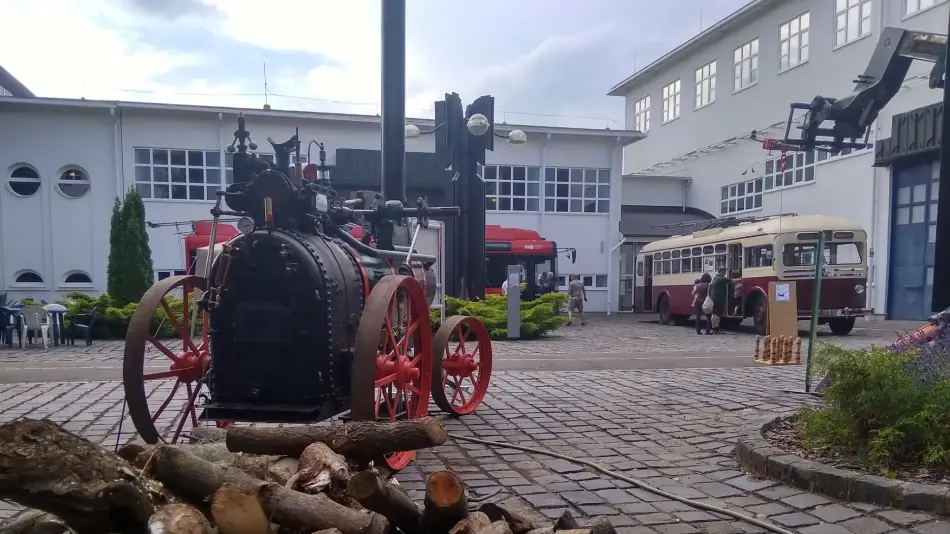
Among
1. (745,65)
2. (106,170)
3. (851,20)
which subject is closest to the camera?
(851,20)

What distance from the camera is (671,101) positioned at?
109 ft

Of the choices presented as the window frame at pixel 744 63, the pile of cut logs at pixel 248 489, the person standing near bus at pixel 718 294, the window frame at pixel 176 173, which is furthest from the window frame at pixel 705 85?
the pile of cut logs at pixel 248 489

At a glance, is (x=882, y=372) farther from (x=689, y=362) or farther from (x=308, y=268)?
(x=689, y=362)

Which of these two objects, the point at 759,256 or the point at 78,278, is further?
the point at 78,278

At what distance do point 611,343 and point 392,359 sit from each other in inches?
404

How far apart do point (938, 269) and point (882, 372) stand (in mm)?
1602

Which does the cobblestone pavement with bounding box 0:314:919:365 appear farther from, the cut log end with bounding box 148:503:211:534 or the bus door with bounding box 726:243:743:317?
the cut log end with bounding box 148:503:211:534

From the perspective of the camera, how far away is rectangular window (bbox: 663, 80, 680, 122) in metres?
32.7

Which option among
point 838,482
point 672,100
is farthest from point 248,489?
point 672,100

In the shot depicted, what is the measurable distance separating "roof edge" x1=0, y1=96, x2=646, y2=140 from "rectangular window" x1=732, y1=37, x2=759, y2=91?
Answer: 5450mm

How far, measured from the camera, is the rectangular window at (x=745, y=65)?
1068 inches

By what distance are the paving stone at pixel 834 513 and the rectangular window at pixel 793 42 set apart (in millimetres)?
23476

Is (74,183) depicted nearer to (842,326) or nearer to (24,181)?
(24,181)

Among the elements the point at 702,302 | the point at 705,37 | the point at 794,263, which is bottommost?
the point at 702,302
